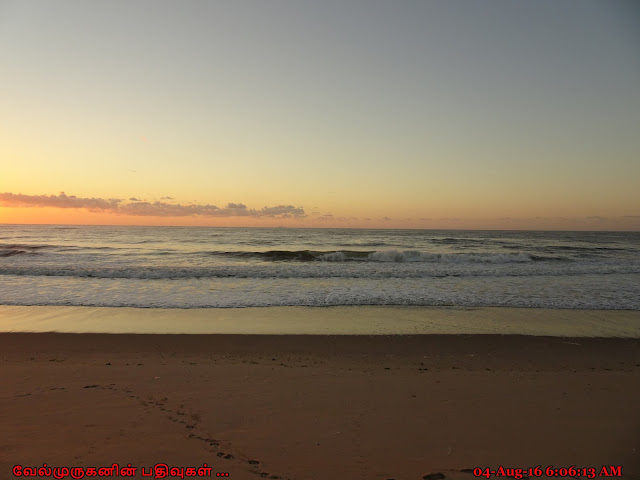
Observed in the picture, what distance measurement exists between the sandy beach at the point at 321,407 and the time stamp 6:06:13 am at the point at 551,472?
0.07 m

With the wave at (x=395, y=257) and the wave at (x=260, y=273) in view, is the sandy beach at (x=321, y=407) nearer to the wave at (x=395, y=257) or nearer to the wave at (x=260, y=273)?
the wave at (x=260, y=273)

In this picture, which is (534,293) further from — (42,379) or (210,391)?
(42,379)

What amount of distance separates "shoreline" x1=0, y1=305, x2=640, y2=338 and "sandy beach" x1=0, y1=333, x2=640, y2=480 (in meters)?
1.18

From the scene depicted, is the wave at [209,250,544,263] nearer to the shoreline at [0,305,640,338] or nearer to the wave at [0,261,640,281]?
the wave at [0,261,640,281]

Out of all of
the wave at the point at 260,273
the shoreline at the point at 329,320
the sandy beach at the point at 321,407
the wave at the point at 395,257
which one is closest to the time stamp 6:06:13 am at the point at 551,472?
the sandy beach at the point at 321,407

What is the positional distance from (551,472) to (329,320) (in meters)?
6.70

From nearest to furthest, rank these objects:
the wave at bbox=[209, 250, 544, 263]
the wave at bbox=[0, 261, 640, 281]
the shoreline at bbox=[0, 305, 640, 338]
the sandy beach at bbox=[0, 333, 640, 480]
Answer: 1. the sandy beach at bbox=[0, 333, 640, 480]
2. the shoreline at bbox=[0, 305, 640, 338]
3. the wave at bbox=[0, 261, 640, 281]
4. the wave at bbox=[209, 250, 544, 263]

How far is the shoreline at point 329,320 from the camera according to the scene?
889 centimetres

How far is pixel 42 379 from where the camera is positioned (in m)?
5.76

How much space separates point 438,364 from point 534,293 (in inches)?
372

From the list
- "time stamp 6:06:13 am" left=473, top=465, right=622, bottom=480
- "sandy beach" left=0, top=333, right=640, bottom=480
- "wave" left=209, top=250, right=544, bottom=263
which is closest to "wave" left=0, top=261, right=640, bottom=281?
Answer: "wave" left=209, top=250, right=544, bottom=263

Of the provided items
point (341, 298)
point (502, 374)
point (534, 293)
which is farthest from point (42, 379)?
point (534, 293)

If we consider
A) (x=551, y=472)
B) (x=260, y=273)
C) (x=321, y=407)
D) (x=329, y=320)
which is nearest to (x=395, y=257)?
(x=260, y=273)

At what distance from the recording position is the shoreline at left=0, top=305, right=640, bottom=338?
29.2ft
